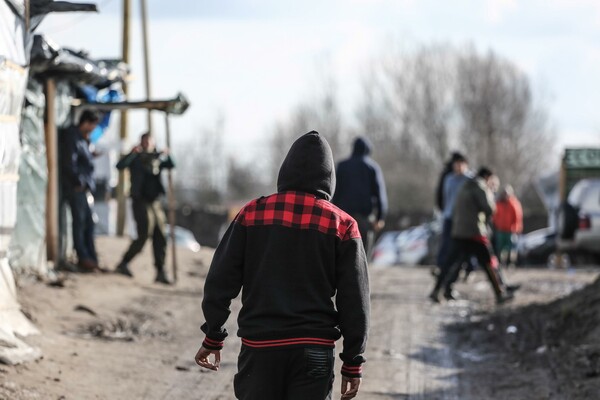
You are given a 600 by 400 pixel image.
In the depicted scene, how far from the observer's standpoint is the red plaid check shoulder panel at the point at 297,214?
516cm

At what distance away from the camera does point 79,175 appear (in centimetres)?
1371

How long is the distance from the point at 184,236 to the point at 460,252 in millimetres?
23751

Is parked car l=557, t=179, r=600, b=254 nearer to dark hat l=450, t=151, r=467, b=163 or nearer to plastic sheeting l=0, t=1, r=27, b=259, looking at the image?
dark hat l=450, t=151, r=467, b=163

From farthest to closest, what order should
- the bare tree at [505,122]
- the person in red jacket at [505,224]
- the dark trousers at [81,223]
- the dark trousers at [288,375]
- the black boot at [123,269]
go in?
1. the bare tree at [505,122]
2. the person in red jacket at [505,224]
3. the black boot at [123,269]
4. the dark trousers at [81,223]
5. the dark trousers at [288,375]

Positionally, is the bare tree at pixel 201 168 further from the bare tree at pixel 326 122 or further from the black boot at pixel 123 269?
the black boot at pixel 123 269

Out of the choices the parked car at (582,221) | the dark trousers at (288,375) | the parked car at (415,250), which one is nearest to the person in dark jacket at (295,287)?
the dark trousers at (288,375)

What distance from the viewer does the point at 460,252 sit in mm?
13938

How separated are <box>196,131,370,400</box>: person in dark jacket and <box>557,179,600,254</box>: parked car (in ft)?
65.0

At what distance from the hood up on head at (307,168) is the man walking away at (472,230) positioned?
846 centimetres

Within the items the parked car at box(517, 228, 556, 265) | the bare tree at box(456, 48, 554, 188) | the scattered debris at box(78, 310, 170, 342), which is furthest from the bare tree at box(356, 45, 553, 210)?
the scattered debris at box(78, 310, 170, 342)

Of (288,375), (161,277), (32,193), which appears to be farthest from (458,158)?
(288,375)

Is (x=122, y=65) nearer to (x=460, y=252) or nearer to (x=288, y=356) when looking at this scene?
(x=460, y=252)

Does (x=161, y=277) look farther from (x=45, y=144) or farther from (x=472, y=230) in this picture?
(x=472, y=230)

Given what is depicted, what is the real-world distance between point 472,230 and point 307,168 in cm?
866
